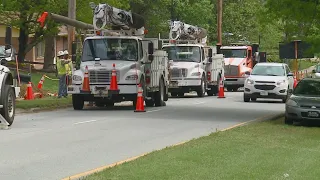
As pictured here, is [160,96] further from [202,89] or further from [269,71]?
[202,89]

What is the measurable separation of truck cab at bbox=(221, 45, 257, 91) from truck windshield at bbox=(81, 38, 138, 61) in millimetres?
20045

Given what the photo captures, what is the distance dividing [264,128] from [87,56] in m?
8.76

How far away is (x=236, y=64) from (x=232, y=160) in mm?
33390

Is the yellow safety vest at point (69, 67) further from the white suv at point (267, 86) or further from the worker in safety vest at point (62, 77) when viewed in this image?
the white suv at point (267, 86)

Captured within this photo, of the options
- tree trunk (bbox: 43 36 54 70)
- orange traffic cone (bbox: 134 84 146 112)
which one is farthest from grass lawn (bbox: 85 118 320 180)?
tree trunk (bbox: 43 36 54 70)

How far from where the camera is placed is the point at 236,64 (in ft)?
148

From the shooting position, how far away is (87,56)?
998 inches

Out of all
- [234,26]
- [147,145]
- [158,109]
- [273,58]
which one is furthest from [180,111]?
[273,58]

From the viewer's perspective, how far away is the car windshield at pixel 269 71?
32719 mm

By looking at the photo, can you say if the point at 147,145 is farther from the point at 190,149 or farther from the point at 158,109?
the point at 158,109

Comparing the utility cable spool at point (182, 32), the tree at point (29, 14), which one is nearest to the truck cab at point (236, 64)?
the utility cable spool at point (182, 32)

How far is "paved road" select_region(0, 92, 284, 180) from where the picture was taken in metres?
12.0

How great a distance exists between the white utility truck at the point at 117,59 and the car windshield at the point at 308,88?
5.60 metres

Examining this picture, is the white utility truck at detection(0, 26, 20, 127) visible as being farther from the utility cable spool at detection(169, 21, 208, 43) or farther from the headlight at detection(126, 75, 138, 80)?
the utility cable spool at detection(169, 21, 208, 43)
